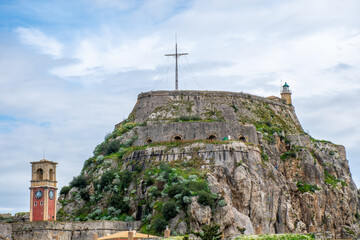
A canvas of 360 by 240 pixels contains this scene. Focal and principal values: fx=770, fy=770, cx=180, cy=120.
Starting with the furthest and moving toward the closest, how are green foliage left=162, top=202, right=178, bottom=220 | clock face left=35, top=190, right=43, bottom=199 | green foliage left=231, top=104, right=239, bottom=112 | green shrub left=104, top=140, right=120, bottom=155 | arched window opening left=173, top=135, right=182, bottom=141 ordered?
1. green foliage left=231, top=104, right=239, bottom=112
2. green shrub left=104, top=140, right=120, bottom=155
3. arched window opening left=173, top=135, right=182, bottom=141
4. clock face left=35, top=190, right=43, bottom=199
5. green foliage left=162, top=202, right=178, bottom=220

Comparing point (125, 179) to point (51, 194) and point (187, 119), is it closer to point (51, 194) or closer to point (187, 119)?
point (51, 194)

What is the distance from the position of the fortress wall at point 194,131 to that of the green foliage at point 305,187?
31.4 ft

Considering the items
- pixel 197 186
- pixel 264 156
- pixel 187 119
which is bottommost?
pixel 197 186

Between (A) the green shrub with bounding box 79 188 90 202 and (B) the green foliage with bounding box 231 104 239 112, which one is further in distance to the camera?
(B) the green foliage with bounding box 231 104 239 112

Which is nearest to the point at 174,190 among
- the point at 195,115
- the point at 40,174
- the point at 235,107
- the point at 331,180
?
the point at 40,174

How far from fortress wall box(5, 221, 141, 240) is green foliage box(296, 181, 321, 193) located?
28223mm

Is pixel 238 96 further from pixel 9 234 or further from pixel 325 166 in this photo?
pixel 9 234

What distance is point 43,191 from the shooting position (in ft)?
292

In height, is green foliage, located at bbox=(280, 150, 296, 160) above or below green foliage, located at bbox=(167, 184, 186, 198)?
above

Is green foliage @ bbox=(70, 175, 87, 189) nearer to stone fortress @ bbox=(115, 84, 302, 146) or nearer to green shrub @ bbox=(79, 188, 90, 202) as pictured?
green shrub @ bbox=(79, 188, 90, 202)

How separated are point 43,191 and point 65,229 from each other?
648 centimetres

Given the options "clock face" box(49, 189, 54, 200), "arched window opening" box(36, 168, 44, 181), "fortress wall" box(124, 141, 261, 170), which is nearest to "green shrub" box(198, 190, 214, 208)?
"fortress wall" box(124, 141, 261, 170)

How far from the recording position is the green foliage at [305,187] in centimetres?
10373

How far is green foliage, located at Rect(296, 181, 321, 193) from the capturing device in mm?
103731
